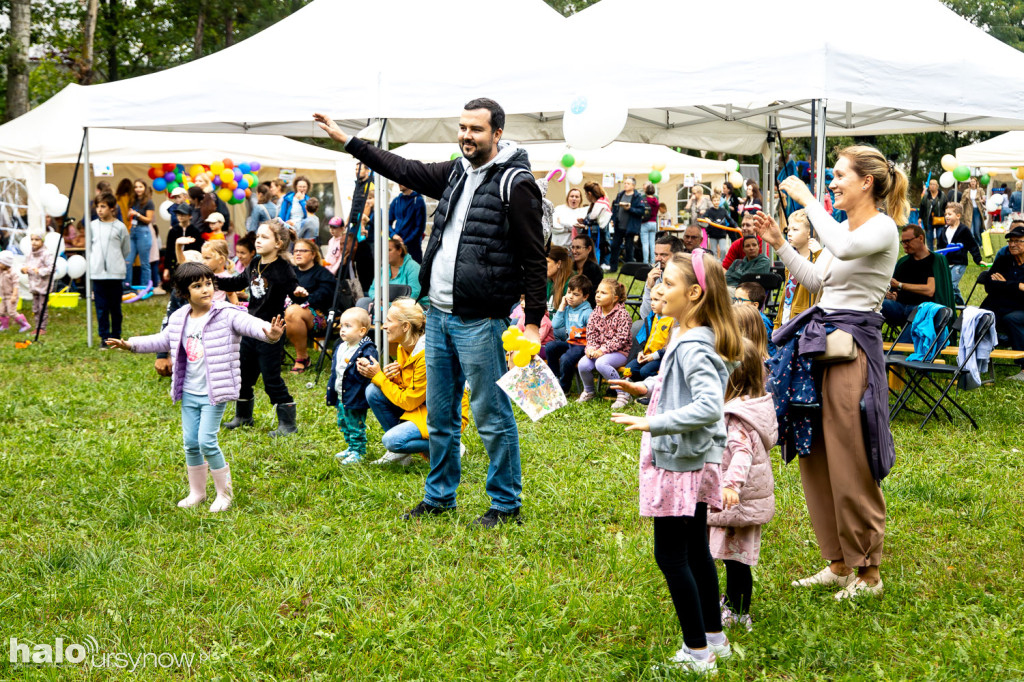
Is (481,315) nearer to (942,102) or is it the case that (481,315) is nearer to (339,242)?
(942,102)

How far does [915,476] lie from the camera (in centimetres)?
543

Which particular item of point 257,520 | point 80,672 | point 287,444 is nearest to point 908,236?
point 287,444

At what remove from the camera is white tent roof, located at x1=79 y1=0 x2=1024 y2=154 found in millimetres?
6691

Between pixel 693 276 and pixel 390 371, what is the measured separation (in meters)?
2.79

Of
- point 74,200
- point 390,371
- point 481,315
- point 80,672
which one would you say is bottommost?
point 80,672

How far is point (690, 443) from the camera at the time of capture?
9.93 ft

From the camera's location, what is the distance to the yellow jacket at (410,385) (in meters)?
5.54

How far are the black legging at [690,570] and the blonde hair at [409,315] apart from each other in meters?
2.69

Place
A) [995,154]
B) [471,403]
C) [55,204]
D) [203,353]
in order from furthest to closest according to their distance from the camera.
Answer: [995,154] < [55,204] < [203,353] < [471,403]

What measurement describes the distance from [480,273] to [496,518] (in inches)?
48.2

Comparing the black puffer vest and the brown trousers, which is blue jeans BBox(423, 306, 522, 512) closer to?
the black puffer vest

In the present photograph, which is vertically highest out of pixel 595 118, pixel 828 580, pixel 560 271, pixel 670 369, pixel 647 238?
pixel 595 118

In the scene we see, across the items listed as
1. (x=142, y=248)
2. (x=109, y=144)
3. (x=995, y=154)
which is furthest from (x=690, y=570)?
(x=995, y=154)

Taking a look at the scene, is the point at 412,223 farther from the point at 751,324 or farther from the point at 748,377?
the point at 748,377
